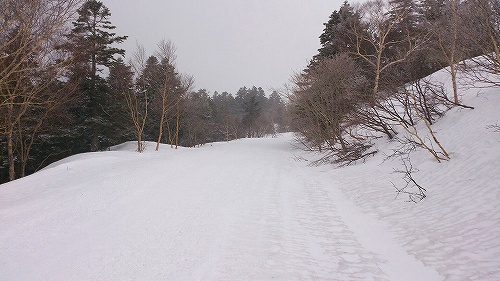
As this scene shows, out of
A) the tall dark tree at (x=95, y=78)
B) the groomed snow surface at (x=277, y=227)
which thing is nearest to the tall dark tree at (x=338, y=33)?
the groomed snow surface at (x=277, y=227)

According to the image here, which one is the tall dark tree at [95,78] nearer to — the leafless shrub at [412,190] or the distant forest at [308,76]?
the distant forest at [308,76]

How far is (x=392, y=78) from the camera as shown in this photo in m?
9.41

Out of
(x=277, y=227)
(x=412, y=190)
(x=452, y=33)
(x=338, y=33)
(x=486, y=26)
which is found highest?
(x=338, y=33)

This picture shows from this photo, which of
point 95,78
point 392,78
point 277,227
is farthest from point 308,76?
point 95,78

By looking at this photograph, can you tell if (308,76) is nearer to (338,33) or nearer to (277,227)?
(338,33)

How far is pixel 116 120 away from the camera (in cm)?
2320

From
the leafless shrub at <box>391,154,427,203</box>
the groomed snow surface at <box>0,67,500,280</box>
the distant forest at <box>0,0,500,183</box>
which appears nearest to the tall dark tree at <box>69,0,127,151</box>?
the distant forest at <box>0,0,500,183</box>

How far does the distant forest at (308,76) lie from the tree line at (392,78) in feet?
0.24

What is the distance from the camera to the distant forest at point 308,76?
618cm

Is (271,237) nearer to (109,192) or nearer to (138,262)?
(138,262)

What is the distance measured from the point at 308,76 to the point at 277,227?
46.1 feet

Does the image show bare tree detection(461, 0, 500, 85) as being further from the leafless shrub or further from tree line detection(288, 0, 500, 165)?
the leafless shrub

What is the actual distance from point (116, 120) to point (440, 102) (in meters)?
25.7

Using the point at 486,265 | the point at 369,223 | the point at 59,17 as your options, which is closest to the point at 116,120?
the point at 59,17
